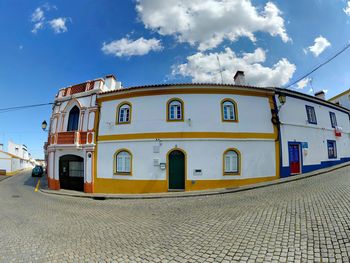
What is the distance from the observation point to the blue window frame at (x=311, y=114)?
15.0 meters

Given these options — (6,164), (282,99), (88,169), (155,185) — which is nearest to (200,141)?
(155,185)

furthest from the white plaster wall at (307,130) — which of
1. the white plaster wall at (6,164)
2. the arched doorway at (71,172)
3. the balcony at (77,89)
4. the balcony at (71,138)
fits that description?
the white plaster wall at (6,164)

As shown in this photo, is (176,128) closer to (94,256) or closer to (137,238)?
(137,238)

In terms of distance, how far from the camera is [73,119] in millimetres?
14922

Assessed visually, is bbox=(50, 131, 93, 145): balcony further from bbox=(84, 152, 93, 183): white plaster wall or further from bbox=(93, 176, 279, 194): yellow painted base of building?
bbox=(93, 176, 279, 194): yellow painted base of building

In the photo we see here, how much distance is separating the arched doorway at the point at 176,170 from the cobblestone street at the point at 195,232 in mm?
3875

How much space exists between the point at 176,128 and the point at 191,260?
8862 mm

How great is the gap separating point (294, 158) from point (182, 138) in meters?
8.50

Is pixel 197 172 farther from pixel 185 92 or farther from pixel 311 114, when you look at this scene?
pixel 311 114

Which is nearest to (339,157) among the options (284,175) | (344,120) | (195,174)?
(344,120)

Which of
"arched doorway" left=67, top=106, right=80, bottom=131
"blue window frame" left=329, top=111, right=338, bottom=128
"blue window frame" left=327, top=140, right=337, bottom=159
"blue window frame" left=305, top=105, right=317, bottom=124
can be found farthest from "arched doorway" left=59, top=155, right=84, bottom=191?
"blue window frame" left=329, top=111, right=338, bottom=128

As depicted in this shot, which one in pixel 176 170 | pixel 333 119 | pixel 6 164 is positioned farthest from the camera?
pixel 6 164

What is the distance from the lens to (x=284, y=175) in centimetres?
1285

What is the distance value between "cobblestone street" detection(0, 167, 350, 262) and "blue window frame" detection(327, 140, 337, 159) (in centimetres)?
977
